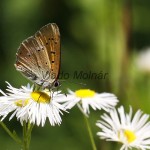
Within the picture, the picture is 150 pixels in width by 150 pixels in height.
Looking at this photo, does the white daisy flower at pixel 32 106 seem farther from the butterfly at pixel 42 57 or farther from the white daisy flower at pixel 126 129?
the white daisy flower at pixel 126 129

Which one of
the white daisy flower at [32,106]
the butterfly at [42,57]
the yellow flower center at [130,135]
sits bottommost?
the yellow flower center at [130,135]

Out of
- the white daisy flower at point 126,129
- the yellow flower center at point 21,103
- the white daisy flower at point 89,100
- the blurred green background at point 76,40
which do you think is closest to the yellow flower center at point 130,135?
the white daisy flower at point 126,129

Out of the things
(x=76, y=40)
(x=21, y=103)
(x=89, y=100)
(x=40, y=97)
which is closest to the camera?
(x=21, y=103)

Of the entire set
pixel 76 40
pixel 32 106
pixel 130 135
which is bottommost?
pixel 130 135

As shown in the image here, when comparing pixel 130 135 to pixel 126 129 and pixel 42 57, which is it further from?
pixel 42 57

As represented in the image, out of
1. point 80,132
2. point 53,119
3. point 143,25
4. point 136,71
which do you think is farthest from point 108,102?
point 143,25

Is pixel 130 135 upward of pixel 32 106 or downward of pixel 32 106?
downward

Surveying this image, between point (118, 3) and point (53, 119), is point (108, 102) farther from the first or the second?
point (118, 3)

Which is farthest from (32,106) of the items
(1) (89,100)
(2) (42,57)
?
(1) (89,100)
